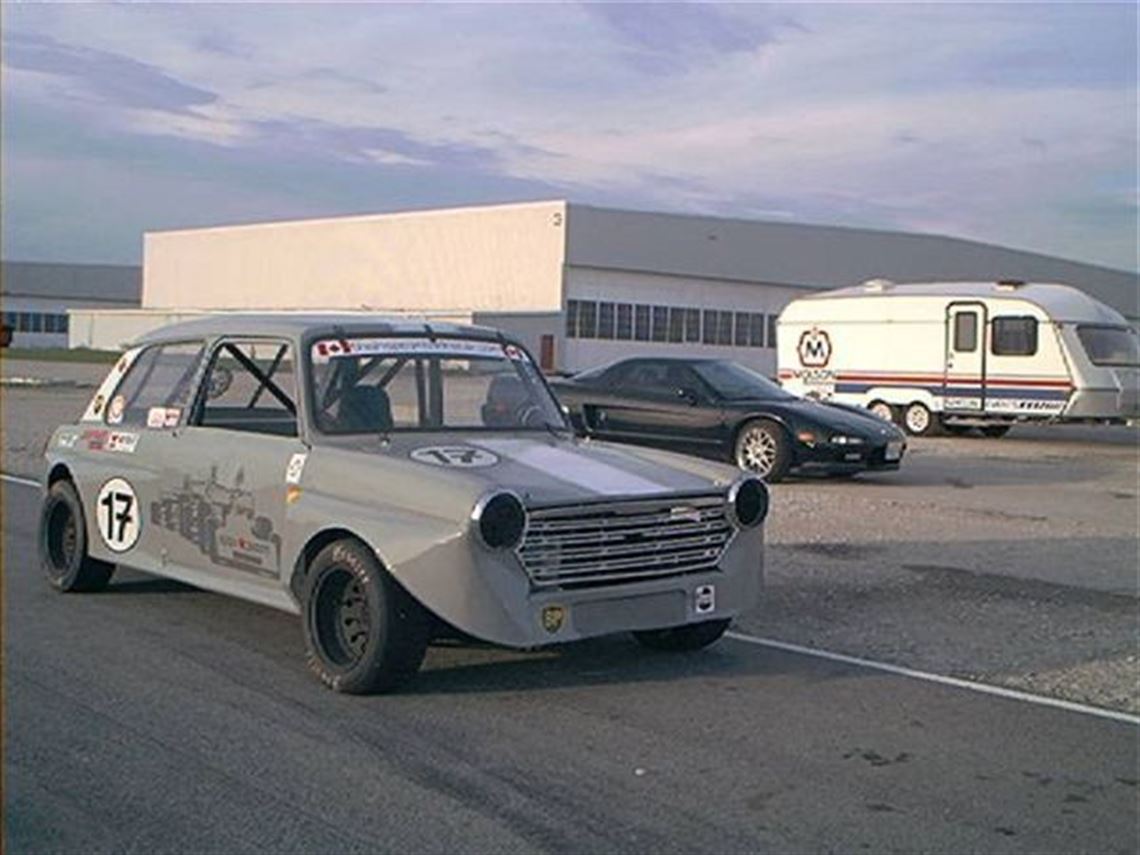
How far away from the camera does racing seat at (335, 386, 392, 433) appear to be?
7586mm

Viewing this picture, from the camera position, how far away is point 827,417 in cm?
1675

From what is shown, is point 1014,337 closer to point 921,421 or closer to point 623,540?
point 921,421

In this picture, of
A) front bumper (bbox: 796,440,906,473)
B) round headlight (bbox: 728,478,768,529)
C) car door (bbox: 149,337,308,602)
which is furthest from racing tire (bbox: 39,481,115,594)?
front bumper (bbox: 796,440,906,473)

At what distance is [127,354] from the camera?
370 inches

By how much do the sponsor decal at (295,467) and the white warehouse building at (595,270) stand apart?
47.4 meters

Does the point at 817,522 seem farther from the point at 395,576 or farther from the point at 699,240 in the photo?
the point at 699,240

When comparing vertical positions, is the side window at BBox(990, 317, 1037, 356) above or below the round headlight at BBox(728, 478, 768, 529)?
above

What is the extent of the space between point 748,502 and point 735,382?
10.3 m

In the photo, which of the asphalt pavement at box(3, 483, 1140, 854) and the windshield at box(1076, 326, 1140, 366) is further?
the windshield at box(1076, 326, 1140, 366)

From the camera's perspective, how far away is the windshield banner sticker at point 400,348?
786cm

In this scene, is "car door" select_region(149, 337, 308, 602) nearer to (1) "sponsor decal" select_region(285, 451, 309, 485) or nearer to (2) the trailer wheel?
(1) "sponsor decal" select_region(285, 451, 309, 485)

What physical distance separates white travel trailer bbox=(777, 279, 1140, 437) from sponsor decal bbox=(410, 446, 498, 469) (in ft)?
66.6

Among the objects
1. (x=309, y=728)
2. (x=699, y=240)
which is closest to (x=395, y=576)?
(x=309, y=728)

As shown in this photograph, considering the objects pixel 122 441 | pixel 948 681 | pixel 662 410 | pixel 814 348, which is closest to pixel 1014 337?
pixel 814 348
